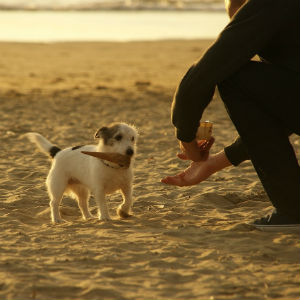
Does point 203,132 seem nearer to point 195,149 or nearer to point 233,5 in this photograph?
point 195,149

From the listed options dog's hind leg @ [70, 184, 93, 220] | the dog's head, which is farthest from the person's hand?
dog's hind leg @ [70, 184, 93, 220]

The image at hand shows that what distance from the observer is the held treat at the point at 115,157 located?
6.23 metres

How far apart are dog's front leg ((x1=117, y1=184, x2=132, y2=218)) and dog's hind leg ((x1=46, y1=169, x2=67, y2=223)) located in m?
0.60

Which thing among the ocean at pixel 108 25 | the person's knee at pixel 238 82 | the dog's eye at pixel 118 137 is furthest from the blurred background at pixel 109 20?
the person's knee at pixel 238 82

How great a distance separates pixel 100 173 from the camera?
6316 millimetres

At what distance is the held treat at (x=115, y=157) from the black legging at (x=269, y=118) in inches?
61.4

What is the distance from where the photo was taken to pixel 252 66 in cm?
477

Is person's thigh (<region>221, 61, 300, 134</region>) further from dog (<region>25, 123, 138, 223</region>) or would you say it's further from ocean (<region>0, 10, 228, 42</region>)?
ocean (<region>0, 10, 228, 42</region>)

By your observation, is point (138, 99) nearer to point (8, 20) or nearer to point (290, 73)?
point (290, 73)

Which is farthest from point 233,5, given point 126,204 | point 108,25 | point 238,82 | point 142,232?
point 108,25

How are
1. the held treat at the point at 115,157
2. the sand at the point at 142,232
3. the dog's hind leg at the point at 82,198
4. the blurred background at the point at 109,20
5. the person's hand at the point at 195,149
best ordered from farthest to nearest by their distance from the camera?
the blurred background at the point at 109,20 → the dog's hind leg at the point at 82,198 → the held treat at the point at 115,157 → the person's hand at the point at 195,149 → the sand at the point at 142,232

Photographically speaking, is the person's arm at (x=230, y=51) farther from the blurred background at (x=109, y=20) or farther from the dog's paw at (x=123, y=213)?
the blurred background at (x=109, y=20)

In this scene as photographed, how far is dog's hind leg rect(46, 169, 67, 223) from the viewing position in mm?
6543

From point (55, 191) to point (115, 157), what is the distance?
785 mm
